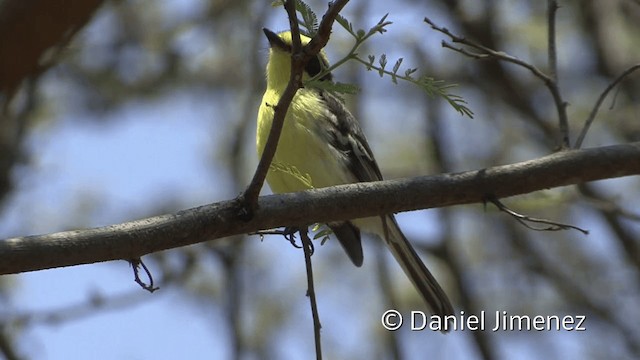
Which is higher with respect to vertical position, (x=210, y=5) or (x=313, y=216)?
(x=210, y=5)

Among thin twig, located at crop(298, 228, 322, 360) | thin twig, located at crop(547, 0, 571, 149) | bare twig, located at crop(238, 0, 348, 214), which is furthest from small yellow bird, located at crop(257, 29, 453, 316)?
bare twig, located at crop(238, 0, 348, 214)

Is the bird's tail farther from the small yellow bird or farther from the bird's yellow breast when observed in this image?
the bird's yellow breast

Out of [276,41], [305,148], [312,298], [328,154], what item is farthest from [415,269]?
[312,298]

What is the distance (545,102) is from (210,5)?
126 inches

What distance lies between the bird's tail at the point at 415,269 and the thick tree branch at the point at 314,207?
65.8 inches

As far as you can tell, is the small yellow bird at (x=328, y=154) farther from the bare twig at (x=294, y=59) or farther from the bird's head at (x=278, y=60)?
the bare twig at (x=294, y=59)

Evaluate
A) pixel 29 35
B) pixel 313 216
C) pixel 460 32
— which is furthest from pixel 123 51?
pixel 29 35

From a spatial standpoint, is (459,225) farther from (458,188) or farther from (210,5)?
(458,188)

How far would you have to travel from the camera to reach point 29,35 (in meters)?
2.26

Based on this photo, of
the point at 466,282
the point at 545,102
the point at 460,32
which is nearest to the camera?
the point at 466,282

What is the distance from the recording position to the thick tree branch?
305cm

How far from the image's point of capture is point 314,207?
344cm

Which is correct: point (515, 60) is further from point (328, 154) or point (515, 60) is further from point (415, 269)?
point (415, 269)

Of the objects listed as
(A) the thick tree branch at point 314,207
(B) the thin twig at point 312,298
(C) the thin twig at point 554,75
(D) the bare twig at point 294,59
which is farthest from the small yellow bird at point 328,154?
(D) the bare twig at point 294,59
